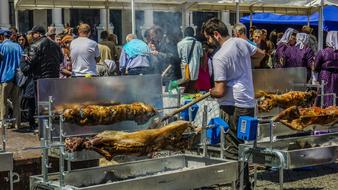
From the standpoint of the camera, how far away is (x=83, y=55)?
906 cm

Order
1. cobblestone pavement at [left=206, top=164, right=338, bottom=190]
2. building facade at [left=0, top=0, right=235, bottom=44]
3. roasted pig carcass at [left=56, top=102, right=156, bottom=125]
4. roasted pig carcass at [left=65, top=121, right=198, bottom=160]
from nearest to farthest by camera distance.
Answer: roasted pig carcass at [left=65, top=121, right=198, bottom=160] < roasted pig carcass at [left=56, top=102, right=156, bottom=125] < cobblestone pavement at [left=206, top=164, right=338, bottom=190] < building facade at [left=0, top=0, right=235, bottom=44]

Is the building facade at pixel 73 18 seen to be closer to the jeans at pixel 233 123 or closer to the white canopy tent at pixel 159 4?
the white canopy tent at pixel 159 4

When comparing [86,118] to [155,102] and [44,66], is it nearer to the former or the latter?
[155,102]

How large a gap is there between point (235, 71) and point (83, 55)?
10.9 ft

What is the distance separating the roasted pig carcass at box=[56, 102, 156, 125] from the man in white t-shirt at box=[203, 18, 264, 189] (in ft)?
2.71

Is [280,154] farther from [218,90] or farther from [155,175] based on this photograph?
[155,175]

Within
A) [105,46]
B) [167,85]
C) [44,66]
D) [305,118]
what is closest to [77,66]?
[44,66]

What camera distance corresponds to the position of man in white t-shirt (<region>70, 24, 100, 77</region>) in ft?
29.7

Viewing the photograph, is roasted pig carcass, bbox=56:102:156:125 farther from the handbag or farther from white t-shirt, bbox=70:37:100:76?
the handbag

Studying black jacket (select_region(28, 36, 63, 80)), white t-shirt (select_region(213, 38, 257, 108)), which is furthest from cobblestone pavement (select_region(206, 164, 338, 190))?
black jacket (select_region(28, 36, 63, 80))

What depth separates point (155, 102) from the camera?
6977 mm

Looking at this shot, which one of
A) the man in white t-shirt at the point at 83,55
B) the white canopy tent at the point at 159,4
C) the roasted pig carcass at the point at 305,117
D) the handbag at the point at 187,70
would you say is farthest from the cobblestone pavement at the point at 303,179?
the white canopy tent at the point at 159,4

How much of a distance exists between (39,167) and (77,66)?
8.96ft

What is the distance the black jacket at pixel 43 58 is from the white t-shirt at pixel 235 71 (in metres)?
3.97
